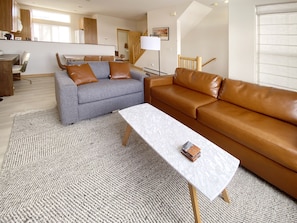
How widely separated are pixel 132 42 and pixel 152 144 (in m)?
8.66

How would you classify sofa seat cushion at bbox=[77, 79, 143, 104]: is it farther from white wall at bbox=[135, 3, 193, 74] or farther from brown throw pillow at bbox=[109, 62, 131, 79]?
white wall at bbox=[135, 3, 193, 74]

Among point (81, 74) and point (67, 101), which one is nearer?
point (67, 101)

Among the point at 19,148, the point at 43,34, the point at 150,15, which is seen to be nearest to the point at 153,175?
the point at 19,148

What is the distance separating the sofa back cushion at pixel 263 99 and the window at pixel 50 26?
338 inches

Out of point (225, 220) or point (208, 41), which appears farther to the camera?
point (208, 41)

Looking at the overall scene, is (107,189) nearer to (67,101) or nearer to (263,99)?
(67,101)

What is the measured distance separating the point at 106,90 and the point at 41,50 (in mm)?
4278

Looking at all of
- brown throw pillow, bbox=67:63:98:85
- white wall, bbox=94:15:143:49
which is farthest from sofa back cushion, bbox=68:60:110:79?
white wall, bbox=94:15:143:49

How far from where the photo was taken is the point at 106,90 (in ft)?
8.88

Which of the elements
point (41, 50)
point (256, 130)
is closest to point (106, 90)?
point (256, 130)

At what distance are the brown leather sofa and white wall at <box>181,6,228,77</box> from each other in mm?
4352

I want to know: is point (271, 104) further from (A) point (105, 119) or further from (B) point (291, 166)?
(A) point (105, 119)

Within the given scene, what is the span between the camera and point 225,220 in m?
1.18

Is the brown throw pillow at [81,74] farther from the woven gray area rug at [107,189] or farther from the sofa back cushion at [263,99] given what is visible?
the sofa back cushion at [263,99]
